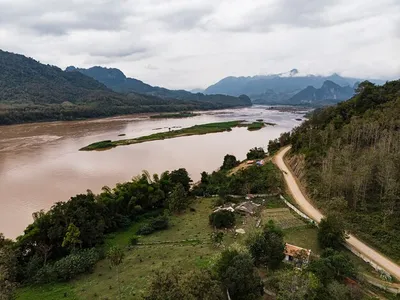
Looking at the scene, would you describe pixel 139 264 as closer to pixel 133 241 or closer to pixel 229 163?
pixel 133 241

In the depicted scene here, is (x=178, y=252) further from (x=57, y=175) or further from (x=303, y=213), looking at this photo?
(x=57, y=175)

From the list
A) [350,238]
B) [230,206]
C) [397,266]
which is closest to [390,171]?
[350,238]

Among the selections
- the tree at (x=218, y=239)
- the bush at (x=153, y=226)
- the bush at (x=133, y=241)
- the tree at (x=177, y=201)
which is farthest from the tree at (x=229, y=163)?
the tree at (x=218, y=239)

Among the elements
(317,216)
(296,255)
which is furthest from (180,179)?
(296,255)

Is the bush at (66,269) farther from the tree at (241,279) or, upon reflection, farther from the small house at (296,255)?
the small house at (296,255)

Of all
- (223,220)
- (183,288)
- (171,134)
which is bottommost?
(223,220)

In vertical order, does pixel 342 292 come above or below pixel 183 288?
below

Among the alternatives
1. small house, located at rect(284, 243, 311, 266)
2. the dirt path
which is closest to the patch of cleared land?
the dirt path
